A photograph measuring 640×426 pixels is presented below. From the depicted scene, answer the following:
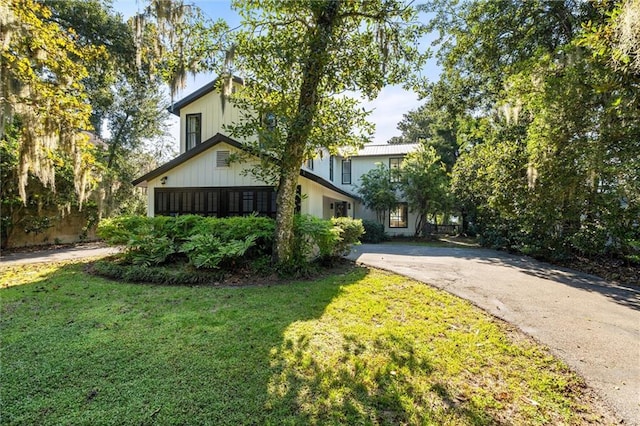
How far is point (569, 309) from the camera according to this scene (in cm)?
529

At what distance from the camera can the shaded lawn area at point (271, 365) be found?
102 inches

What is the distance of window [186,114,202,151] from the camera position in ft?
46.4

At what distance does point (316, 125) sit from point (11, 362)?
6412mm

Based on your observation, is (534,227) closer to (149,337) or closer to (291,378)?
(291,378)

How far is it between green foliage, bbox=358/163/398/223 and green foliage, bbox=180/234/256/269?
12.1m

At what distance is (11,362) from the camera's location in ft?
10.6

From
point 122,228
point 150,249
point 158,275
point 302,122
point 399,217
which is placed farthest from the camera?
point 399,217

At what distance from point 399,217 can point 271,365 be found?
18.9 metres

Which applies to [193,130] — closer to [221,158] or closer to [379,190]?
[221,158]

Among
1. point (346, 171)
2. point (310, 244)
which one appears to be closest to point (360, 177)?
point (346, 171)

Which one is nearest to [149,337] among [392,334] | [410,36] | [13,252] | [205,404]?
[205,404]

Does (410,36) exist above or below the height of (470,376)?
above

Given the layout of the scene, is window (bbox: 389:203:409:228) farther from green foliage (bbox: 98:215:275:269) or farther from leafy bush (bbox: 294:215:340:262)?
green foliage (bbox: 98:215:275:269)

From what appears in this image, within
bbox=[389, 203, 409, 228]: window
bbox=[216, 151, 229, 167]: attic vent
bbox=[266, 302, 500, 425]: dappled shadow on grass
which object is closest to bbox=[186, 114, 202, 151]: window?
bbox=[216, 151, 229, 167]: attic vent
